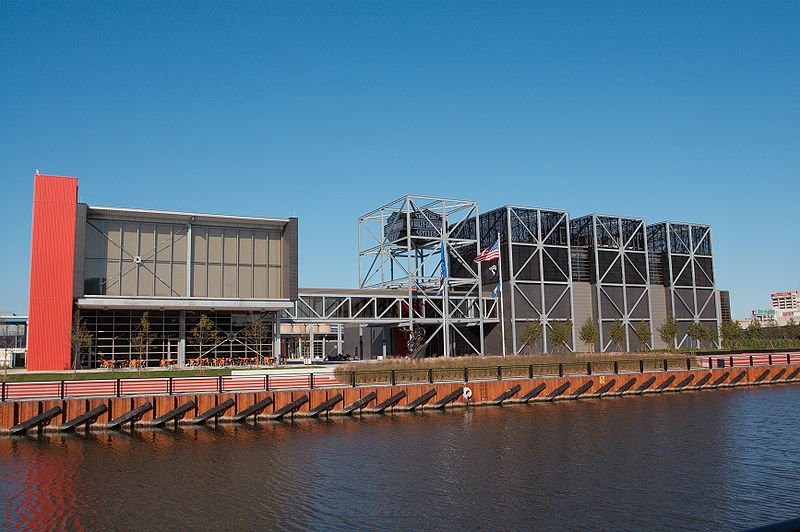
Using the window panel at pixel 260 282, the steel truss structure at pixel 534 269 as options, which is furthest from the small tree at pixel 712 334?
Result: the window panel at pixel 260 282

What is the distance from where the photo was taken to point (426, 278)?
2968 inches

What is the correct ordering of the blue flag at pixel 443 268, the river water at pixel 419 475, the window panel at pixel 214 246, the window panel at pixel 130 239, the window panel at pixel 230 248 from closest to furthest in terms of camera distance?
1. the river water at pixel 419 475
2. the window panel at pixel 130 239
3. the window panel at pixel 214 246
4. the window panel at pixel 230 248
5. the blue flag at pixel 443 268

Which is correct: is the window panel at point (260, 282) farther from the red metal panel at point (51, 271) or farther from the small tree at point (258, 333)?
the red metal panel at point (51, 271)

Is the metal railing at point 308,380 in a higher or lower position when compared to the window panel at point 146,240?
→ lower

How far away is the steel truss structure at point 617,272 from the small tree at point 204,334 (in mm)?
47888

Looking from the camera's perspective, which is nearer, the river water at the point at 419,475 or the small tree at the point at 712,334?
the river water at the point at 419,475

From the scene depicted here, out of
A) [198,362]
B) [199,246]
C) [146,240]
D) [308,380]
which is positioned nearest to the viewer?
[308,380]

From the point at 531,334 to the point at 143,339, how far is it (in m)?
40.2

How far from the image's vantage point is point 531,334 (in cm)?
7562

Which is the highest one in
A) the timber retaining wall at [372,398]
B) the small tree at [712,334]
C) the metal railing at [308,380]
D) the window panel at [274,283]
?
the window panel at [274,283]

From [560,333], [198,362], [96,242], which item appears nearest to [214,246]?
[96,242]

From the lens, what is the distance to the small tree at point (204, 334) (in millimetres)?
57250

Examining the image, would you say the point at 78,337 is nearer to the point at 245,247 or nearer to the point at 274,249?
the point at 245,247

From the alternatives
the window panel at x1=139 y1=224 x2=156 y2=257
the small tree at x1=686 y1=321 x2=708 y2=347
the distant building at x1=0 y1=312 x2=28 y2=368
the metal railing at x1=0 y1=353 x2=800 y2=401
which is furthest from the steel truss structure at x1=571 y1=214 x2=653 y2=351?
the distant building at x1=0 y1=312 x2=28 y2=368
